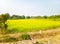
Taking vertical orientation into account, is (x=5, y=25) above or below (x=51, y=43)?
below

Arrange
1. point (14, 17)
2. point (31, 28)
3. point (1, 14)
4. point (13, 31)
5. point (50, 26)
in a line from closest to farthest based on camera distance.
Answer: point (1, 14) < point (13, 31) < point (31, 28) < point (50, 26) < point (14, 17)

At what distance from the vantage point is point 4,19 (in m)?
33.1

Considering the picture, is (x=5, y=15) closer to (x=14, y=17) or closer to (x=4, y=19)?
(x=4, y=19)

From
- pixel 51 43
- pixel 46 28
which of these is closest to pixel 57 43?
pixel 51 43

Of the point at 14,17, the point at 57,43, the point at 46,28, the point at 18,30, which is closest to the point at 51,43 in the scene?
the point at 57,43

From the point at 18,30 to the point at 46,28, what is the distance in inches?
225

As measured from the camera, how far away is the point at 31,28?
3716cm

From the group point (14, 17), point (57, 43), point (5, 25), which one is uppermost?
point (57, 43)

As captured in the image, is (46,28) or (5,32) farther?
(46,28)

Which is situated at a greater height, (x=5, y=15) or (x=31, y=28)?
(x=5, y=15)

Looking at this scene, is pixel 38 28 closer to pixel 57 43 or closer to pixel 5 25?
pixel 5 25

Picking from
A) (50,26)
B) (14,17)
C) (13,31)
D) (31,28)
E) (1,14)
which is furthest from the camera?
(14,17)

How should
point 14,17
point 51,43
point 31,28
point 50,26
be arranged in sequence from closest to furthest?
1. point 51,43
2. point 31,28
3. point 50,26
4. point 14,17

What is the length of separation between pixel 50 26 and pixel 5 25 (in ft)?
34.1
